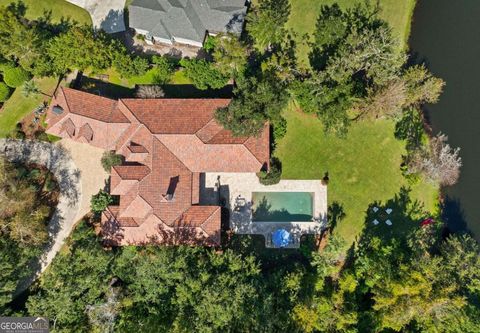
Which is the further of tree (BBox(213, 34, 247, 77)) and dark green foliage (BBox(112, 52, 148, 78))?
dark green foliage (BBox(112, 52, 148, 78))

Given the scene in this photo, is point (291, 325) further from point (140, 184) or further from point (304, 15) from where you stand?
point (304, 15)

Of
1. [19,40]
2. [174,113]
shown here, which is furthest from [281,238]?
[19,40]

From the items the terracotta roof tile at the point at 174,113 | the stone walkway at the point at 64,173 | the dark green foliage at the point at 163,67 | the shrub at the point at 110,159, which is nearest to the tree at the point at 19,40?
the stone walkway at the point at 64,173

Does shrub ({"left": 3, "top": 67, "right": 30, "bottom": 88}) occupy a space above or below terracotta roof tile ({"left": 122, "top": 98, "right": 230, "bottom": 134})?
above

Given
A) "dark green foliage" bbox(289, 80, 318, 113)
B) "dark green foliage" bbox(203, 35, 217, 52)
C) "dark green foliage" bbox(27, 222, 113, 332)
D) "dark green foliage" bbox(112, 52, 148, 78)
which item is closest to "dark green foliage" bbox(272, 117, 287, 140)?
"dark green foliage" bbox(289, 80, 318, 113)

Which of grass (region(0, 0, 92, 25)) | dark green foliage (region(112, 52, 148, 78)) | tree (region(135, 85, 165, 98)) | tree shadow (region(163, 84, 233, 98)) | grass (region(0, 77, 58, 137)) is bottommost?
grass (region(0, 77, 58, 137))

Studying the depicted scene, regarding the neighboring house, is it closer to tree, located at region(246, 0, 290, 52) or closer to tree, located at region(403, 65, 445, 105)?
tree, located at region(246, 0, 290, 52)

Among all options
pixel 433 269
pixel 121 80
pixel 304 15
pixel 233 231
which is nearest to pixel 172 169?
pixel 233 231
